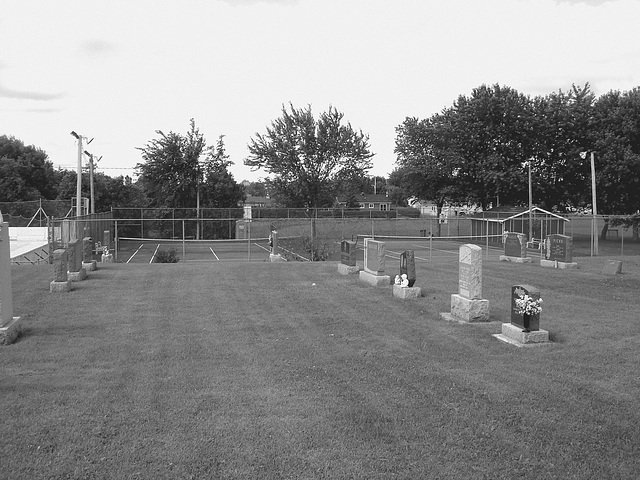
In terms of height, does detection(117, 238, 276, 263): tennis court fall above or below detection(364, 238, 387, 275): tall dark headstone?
below

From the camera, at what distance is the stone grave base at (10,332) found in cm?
916

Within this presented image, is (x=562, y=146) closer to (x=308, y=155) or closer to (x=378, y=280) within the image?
(x=308, y=155)

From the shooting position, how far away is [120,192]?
5934 centimetres

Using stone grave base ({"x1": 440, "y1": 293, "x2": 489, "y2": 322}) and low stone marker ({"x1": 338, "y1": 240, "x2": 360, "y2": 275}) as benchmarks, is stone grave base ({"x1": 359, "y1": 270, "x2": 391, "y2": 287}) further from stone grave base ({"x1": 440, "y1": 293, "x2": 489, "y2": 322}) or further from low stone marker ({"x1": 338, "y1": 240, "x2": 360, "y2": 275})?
stone grave base ({"x1": 440, "y1": 293, "x2": 489, "y2": 322})

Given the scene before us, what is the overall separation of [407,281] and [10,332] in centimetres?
876

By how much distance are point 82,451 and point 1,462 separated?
2.11ft

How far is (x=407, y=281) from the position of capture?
46.4 feet

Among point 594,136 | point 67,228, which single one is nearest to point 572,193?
point 594,136

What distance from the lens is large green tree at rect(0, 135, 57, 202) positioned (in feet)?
197

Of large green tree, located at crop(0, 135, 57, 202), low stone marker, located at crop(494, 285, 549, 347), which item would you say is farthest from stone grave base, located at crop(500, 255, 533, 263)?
large green tree, located at crop(0, 135, 57, 202)

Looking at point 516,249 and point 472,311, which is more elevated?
point 516,249

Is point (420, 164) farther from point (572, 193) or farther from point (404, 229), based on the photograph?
point (572, 193)

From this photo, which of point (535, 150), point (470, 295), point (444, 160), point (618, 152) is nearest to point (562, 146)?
point (535, 150)

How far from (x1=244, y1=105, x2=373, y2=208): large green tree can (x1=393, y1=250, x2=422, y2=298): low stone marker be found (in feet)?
167
